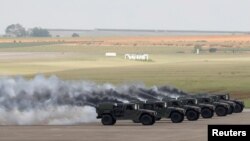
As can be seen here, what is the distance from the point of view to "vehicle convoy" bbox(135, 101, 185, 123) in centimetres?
6944

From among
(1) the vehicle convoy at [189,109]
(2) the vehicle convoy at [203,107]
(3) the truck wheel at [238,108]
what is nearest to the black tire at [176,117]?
(1) the vehicle convoy at [189,109]

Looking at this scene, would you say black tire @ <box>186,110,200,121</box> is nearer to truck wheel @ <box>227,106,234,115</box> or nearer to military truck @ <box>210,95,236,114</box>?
military truck @ <box>210,95,236,114</box>

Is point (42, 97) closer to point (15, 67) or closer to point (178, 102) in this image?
point (178, 102)

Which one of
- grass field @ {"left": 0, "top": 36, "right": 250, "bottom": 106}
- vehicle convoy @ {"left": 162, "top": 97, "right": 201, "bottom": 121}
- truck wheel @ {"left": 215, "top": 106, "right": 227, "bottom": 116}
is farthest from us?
grass field @ {"left": 0, "top": 36, "right": 250, "bottom": 106}

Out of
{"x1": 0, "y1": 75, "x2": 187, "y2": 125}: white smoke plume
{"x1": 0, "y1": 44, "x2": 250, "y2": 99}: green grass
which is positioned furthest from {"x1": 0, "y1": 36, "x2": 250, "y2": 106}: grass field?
{"x1": 0, "y1": 75, "x2": 187, "y2": 125}: white smoke plume

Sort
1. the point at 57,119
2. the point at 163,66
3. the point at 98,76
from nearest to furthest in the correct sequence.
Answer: the point at 57,119 → the point at 98,76 → the point at 163,66

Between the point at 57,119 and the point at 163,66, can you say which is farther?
the point at 163,66

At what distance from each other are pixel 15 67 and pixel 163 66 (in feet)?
87.8

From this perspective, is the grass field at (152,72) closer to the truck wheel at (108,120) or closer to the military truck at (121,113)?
the military truck at (121,113)

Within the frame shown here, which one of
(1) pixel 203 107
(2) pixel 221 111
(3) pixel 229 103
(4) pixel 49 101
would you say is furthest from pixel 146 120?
(3) pixel 229 103

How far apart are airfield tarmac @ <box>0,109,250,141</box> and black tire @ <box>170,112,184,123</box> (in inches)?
16.0

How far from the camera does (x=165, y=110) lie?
69875 mm

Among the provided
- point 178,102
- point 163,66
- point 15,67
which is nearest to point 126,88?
point 178,102

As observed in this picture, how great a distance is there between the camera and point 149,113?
67562 millimetres
